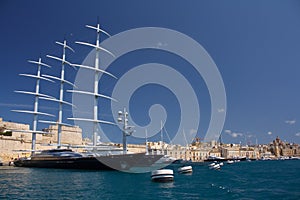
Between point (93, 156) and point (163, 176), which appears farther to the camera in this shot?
point (93, 156)

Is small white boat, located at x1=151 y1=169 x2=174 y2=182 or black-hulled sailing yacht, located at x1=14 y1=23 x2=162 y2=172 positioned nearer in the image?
small white boat, located at x1=151 y1=169 x2=174 y2=182

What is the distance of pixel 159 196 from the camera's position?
1970cm

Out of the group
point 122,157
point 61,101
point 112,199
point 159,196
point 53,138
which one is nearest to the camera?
point 112,199

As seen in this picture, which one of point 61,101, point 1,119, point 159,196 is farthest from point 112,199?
point 1,119

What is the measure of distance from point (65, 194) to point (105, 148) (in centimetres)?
3783

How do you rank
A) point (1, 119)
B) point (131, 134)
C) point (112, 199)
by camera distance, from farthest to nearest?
point (1, 119) < point (131, 134) < point (112, 199)

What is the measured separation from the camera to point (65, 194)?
66.3 feet

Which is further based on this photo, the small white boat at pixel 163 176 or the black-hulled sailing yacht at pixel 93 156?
the black-hulled sailing yacht at pixel 93 156

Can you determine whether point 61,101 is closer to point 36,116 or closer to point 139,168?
point 36,116

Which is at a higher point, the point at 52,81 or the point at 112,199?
the point at 52,81

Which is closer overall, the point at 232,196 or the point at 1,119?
the point at 232,196

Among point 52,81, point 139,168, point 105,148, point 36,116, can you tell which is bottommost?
point 139,168

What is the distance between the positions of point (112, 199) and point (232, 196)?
881 cm

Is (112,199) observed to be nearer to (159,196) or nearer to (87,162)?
(159,196)
